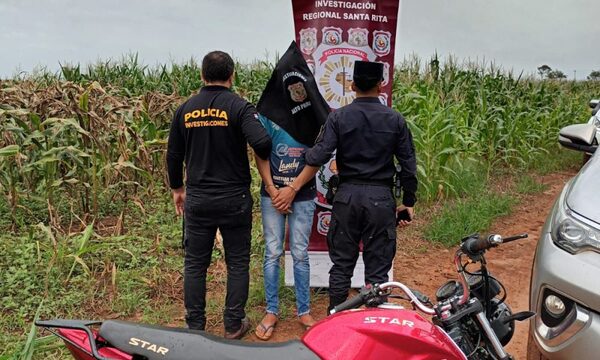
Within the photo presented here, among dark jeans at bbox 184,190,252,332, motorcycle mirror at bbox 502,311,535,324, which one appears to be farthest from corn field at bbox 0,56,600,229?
motorcycle mirror at bbox 502,311,535,324

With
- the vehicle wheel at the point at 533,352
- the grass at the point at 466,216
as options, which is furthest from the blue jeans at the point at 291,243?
the grass at the point at 466,216

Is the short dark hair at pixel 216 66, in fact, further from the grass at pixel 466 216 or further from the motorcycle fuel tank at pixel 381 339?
the grass at pixel 466 216

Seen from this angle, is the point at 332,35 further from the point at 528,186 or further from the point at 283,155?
the point at 528,186

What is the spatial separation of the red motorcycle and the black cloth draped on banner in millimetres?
2101

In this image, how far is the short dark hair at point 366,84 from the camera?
3.67 m

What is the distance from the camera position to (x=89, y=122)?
5742 millimetres

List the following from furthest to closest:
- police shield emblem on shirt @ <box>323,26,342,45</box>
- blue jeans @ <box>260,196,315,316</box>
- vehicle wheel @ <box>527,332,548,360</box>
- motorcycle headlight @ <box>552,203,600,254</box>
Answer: police shield emblem on shirt @ <box>323,26,342,45</box>
blue jeans @ <box>260,196,315,316</box>
vehicle wheel @ <box>527,332,548,360</box>
motorcycle headlight @ <box>552,203,600,254</box>

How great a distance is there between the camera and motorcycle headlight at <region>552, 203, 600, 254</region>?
274cm

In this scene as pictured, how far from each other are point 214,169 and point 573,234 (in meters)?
2.19

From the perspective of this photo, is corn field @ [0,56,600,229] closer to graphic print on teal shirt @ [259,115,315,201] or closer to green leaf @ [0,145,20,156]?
green leaf @ [0,145,20,156]

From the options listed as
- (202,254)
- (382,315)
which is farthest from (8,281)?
(382,315)

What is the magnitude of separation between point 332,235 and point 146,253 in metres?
2.37

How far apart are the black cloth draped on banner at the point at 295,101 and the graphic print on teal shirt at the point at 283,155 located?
0.04m

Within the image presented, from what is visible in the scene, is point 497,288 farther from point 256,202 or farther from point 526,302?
point 256,202
